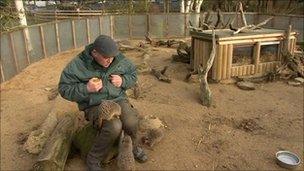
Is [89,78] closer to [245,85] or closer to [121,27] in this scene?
[245,85]

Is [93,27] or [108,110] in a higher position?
[108,110]

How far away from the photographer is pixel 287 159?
5363 millimetres

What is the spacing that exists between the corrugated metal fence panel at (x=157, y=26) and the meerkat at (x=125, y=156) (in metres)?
13.3

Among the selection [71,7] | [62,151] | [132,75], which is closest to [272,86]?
[132,75]

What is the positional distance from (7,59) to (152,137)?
21.1 feet

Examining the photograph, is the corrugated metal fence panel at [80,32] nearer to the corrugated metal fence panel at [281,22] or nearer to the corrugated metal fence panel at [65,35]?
the corrugated metal fence panel at [65,35]

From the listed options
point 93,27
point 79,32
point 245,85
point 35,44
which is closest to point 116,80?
point 245,85

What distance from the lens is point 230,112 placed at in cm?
753

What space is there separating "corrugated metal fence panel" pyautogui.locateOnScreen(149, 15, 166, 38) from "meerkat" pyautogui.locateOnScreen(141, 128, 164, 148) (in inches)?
472

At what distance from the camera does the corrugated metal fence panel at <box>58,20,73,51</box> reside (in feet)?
45.4

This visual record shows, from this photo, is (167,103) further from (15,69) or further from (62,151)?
(15,69)

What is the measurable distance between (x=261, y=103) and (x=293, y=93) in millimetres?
1221

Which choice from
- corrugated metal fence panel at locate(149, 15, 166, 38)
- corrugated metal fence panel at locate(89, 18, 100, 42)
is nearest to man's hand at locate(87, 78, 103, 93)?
corrugated metal fence panel at locate(89, 18, 100, 42)

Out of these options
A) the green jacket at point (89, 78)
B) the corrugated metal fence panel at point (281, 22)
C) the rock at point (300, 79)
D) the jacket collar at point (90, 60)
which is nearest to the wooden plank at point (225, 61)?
the rock at point (300, 79)
